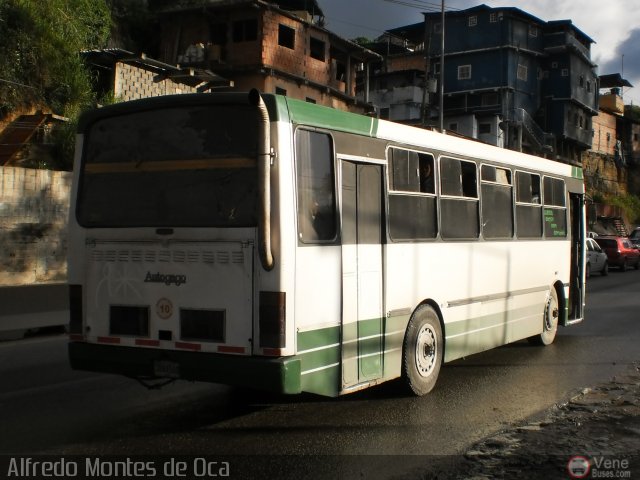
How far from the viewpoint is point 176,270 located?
595cm

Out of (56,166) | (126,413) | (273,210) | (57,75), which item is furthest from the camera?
(57,75)

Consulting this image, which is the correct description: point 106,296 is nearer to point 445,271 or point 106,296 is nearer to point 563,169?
point 445,271

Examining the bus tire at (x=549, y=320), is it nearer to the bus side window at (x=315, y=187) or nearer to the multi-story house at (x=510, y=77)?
the bus side window at (x=315, y=187)

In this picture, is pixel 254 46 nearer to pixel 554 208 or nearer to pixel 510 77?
pixel 510 77

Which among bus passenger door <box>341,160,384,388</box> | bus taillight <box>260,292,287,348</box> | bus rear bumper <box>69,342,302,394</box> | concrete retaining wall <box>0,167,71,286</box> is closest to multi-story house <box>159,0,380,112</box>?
concrete retaining wall <box>0,167,71,286</box>

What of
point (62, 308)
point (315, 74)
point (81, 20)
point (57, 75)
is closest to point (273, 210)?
point (62, 308)

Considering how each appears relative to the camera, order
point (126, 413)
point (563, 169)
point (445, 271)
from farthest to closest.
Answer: point (563, 169) → point (445, 271) → point (126, 413)

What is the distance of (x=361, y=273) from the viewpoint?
252 inches

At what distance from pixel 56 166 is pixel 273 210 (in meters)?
17.5

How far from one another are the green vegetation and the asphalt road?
1486 centimetres

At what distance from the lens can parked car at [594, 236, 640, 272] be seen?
32219 millimetres

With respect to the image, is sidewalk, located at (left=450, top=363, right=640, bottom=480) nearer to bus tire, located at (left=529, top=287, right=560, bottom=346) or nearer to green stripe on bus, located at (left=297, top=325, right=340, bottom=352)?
green stripe on bus, located at (left=297, top=325, right=340, bottom=352)

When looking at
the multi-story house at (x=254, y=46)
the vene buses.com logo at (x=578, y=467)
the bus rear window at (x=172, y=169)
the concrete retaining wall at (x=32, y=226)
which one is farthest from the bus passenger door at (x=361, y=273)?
the multi-story house at (x=254, y=46)

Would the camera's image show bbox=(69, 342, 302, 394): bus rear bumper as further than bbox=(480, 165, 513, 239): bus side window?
No
